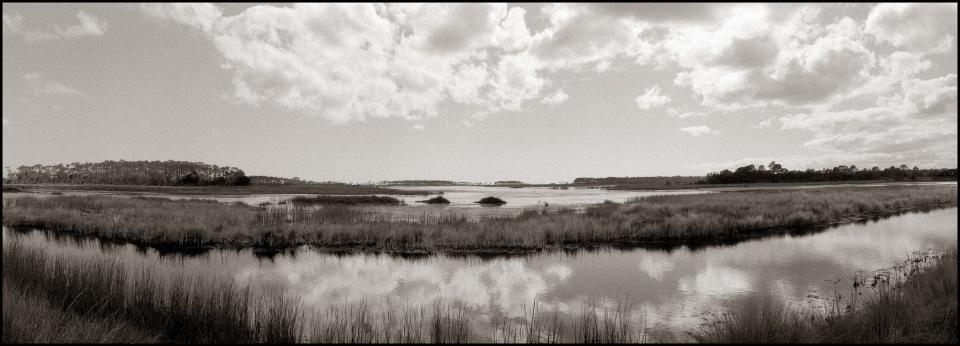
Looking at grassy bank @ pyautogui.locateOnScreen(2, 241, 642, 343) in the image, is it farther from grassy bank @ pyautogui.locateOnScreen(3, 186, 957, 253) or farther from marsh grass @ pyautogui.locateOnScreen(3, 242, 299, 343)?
grassy bank @ pyautogui.locateOnScreen(3, 186, 957, 253)

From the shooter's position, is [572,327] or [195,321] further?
[572,327]

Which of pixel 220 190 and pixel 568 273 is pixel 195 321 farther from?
pixel 220 190

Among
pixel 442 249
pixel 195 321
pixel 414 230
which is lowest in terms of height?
pixel 442 249

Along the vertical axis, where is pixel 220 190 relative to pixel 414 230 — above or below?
above

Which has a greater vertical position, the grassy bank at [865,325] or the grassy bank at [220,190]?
the grassy bank at [220,190]

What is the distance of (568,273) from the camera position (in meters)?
16.6

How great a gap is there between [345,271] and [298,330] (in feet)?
22.8

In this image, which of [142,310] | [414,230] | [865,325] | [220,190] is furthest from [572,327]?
[220,190]

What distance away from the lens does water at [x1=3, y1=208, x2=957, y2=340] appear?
516 inches

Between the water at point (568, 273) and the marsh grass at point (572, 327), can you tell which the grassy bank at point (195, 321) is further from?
the water at point (568, 273)

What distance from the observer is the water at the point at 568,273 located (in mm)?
13109

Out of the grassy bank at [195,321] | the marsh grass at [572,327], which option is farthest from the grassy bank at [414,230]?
the grassy bank at [195,321]

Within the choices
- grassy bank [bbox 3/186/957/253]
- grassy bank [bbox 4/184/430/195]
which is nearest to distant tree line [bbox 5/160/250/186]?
grassy bank [bbox 4/184/430/195]

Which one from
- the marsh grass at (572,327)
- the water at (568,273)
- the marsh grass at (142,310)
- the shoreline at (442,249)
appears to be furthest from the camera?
the shoreline at (442,249)
